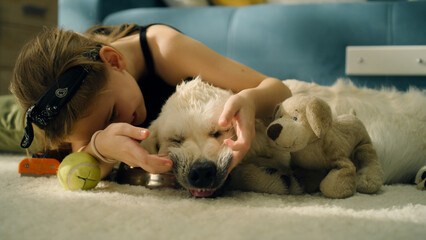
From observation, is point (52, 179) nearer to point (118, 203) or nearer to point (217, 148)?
point (118, 203)

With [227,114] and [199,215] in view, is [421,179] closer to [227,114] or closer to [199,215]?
[227,114]

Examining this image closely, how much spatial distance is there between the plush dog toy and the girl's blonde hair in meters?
0.71

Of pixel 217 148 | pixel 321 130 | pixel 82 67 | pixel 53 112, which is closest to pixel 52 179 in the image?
pixel 53 112

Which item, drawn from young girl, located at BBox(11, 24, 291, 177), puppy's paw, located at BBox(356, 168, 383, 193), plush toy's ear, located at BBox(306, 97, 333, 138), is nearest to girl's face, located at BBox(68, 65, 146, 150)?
young girl, located at BBox(11, 24, 291, 177)

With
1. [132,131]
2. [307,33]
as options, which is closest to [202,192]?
[132,131]

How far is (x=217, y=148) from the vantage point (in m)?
1.14

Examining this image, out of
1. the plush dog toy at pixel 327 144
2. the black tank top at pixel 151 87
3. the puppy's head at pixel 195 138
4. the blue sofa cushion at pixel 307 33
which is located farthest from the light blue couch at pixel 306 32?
the puppy's head at pixel 195 138

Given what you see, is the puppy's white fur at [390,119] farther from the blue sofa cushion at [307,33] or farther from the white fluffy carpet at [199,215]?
the blue sofa cushion at [307,33]

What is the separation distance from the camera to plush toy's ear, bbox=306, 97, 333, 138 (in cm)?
115

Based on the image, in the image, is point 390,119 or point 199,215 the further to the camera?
point 390,119

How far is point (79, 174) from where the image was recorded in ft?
4.00

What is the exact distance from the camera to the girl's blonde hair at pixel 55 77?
1299 mm

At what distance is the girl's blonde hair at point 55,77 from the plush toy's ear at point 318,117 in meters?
0.79

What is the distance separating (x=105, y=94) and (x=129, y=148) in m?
0.35
